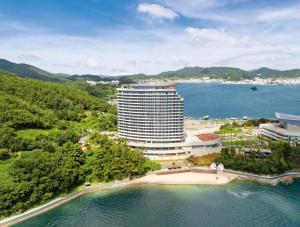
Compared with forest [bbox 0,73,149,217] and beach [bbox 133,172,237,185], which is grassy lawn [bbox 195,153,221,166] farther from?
forest [bbox 0,73,149,217]

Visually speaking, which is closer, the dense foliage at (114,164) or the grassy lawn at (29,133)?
the dense foliage at (114,164)

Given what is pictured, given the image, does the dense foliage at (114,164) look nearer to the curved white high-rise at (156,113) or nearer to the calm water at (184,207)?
the calm water at (184,207)

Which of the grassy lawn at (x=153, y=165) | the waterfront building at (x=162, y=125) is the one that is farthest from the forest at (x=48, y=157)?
the waterfront building at (x=162, y=125)

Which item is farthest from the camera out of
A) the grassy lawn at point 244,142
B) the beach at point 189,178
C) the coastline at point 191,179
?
the grassy lawn at point 244,142

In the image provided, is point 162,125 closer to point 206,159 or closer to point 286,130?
point 206,159

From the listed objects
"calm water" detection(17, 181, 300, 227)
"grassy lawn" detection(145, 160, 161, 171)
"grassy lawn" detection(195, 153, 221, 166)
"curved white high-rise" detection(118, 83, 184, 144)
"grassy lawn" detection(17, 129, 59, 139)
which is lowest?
"calm water" detection(17, 181, 300, 227)

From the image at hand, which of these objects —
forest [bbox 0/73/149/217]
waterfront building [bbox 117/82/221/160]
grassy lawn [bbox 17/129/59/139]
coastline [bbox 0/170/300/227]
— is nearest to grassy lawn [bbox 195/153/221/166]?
waterfront building [bbox 117/82/221/160]
